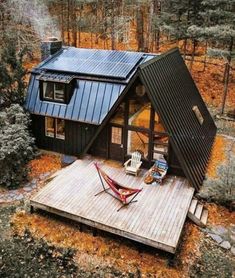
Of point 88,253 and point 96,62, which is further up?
point 96,62

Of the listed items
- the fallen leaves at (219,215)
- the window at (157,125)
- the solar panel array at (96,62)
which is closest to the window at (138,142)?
the window at (157,125)

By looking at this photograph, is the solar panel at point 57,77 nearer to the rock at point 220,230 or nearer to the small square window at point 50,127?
the small square window at point 50,127

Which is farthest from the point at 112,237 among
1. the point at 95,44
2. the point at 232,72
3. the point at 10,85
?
the point at 95,44

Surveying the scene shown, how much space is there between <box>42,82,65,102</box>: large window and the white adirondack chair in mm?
3896

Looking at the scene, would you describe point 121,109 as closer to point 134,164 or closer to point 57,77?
point 134,164

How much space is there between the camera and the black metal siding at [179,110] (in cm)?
1051

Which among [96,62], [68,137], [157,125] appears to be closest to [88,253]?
[157,125]

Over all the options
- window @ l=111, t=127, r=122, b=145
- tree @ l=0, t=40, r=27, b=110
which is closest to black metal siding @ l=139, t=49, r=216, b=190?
window @ l=111, t=127, r=122, b=145

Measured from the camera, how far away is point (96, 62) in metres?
13.7

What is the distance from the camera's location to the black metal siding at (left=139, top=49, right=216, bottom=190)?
10508 mm

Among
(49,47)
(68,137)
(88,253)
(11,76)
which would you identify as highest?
(49,47)

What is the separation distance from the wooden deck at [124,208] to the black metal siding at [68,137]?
160 centimetres

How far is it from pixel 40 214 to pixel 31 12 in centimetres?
1683

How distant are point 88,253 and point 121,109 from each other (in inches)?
204
